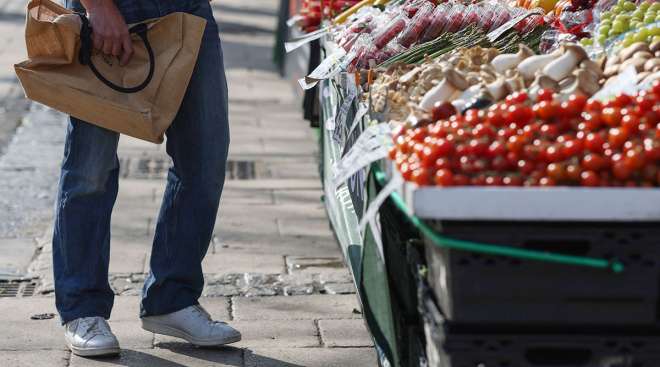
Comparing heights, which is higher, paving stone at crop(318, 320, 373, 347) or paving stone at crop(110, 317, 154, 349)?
paving stone at crop(110, 317, 154, 349)

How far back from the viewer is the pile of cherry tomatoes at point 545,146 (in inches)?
104

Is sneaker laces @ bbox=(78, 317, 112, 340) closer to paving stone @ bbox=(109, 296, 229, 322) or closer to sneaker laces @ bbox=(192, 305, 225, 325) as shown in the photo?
sneaker laces @ bbox=(192, 305, 225, 325)

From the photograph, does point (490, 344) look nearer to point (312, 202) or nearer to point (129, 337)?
point (129, 337)

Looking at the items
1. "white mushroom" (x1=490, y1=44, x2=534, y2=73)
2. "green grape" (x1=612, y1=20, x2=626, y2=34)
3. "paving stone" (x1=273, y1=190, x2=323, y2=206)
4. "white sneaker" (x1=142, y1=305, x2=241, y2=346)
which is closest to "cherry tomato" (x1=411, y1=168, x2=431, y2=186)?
"white mushroom" (x1=490, y1=44, x2=534, y2=73)

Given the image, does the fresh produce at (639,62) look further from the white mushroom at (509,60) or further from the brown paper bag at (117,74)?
the brown paper bag at (117,74)

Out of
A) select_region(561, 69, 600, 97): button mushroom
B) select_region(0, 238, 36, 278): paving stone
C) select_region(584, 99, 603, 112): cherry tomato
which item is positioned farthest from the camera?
select_region(0, 238, 36, 278): paving stone

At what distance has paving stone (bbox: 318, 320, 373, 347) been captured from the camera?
4336mm

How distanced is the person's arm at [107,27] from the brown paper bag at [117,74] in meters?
0.05

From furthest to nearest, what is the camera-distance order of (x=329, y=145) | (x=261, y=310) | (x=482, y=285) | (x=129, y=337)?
(x=329, y=145) → (x=261, y=310) → (x=129, y=337) → (x=482, y=285)

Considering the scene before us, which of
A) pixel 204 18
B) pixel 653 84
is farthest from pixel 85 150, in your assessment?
pixel 653 84

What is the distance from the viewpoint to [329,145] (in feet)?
17.4

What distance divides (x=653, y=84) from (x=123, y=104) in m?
1.73

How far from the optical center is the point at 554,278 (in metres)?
2.66

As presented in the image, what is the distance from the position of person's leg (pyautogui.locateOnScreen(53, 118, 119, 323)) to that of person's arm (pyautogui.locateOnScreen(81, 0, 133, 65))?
0.28m
